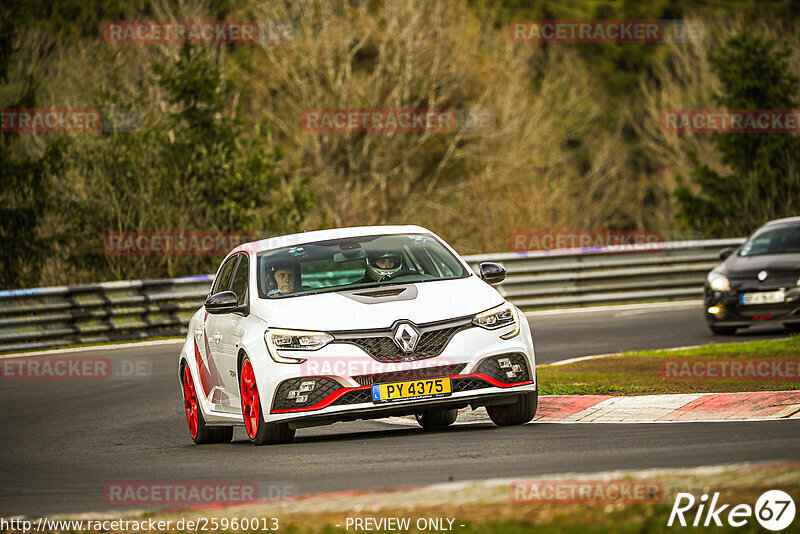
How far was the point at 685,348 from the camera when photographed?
17.2 metres

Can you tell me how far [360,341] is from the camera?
9.67 meters

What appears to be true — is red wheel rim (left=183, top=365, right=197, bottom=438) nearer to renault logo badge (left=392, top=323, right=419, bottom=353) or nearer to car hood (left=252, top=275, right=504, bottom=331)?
car hood (left=252, top=275, right=504, bottom=331)

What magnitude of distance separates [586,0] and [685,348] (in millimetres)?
47805

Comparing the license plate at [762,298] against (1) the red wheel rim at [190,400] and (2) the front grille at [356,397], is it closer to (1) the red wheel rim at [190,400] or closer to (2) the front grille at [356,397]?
(1) the red wheel rim at [190,400]

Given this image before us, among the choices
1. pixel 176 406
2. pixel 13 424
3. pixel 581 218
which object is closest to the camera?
pixel 13 424

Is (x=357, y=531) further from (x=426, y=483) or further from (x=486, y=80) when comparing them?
(x=486, y=80)

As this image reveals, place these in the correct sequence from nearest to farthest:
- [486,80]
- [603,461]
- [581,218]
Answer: [603,461] < [486,80] < [581,218]

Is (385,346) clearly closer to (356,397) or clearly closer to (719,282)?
(356,397)

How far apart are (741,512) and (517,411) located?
4651mm

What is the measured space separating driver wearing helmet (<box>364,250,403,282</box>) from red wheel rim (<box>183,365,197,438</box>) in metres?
2.03

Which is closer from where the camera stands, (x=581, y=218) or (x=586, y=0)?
(x=581, y=218)

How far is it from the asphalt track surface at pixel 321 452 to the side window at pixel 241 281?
1.20 m

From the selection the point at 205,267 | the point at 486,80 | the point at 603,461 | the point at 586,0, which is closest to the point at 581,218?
the point at 486,80

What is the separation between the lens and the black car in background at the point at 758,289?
59.3 ft
